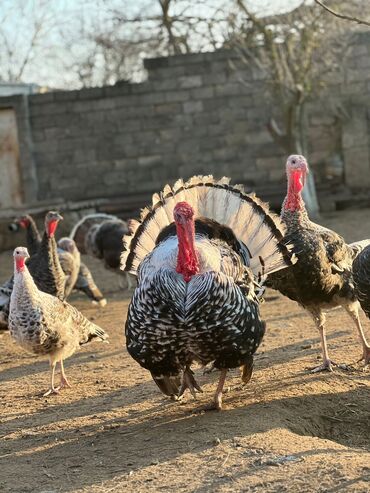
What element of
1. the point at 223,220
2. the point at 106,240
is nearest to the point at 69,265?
the point at 106,240

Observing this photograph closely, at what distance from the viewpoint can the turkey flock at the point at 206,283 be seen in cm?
493

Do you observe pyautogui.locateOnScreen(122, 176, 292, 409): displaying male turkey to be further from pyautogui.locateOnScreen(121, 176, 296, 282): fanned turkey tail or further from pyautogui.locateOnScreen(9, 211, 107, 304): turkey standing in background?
pyautogui.locateOnScreen(9, 211, 107, 304): turkey standing in background

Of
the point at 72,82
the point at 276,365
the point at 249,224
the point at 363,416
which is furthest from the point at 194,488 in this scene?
the point at 72,82

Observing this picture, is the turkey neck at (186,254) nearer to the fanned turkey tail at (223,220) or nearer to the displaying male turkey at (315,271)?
the fanned turkey tail at (223,220)

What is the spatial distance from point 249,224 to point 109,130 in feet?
39.6

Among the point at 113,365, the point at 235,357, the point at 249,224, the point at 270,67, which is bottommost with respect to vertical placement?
the point at 113,365

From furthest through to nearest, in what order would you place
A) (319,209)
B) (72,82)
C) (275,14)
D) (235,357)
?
(72,82) < (319,209) < (275,14) < (235,357)

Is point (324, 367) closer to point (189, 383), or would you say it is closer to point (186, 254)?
point (189, 383)

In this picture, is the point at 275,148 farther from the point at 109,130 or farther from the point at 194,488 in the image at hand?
the point at 194,488

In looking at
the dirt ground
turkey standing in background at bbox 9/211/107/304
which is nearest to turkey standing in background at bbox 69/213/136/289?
turkey standing in background at bbox 9/211/107/304

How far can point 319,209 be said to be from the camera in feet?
55.8

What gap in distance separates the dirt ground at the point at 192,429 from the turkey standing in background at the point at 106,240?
147 inches

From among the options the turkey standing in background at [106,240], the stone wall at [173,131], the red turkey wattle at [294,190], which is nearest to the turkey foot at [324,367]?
the red turkey wattle at [294,190]

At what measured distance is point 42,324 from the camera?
256 inches
